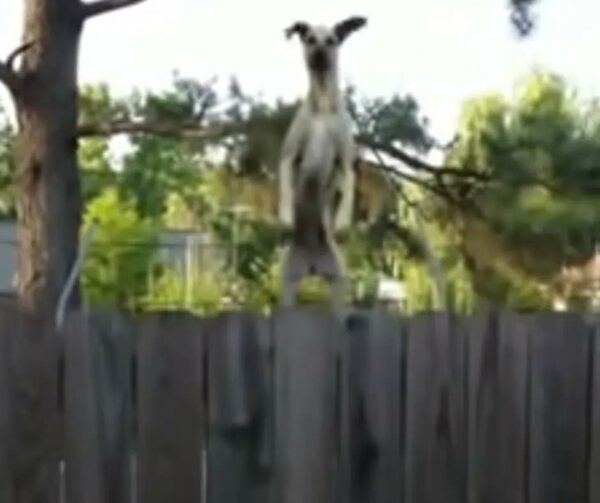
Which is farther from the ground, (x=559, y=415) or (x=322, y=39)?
(x=322, y=39)

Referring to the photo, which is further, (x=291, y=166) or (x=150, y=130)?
(x=150, y=130)

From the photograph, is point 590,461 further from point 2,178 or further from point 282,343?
point 2,178

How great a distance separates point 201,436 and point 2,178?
881 centimetres

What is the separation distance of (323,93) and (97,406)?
185 cm

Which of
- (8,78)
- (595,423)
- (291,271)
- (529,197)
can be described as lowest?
(595,423)

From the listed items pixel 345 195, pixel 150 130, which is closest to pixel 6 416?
pixel 345 195

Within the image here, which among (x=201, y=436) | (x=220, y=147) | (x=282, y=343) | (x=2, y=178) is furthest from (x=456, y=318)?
(x=2, y=178)

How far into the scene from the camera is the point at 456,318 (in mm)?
3354

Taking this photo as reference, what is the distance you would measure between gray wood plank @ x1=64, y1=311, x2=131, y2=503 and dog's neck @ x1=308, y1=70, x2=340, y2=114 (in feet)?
5.61

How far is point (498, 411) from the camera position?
3400 millimetres

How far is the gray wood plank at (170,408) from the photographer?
10.7 feet

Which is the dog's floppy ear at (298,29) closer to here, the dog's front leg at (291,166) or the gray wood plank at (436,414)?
the dog's front leg at (291,166)

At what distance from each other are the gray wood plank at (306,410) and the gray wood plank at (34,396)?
490 millimetres

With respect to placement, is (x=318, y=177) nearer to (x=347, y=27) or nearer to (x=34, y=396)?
(x=347, y=27)
